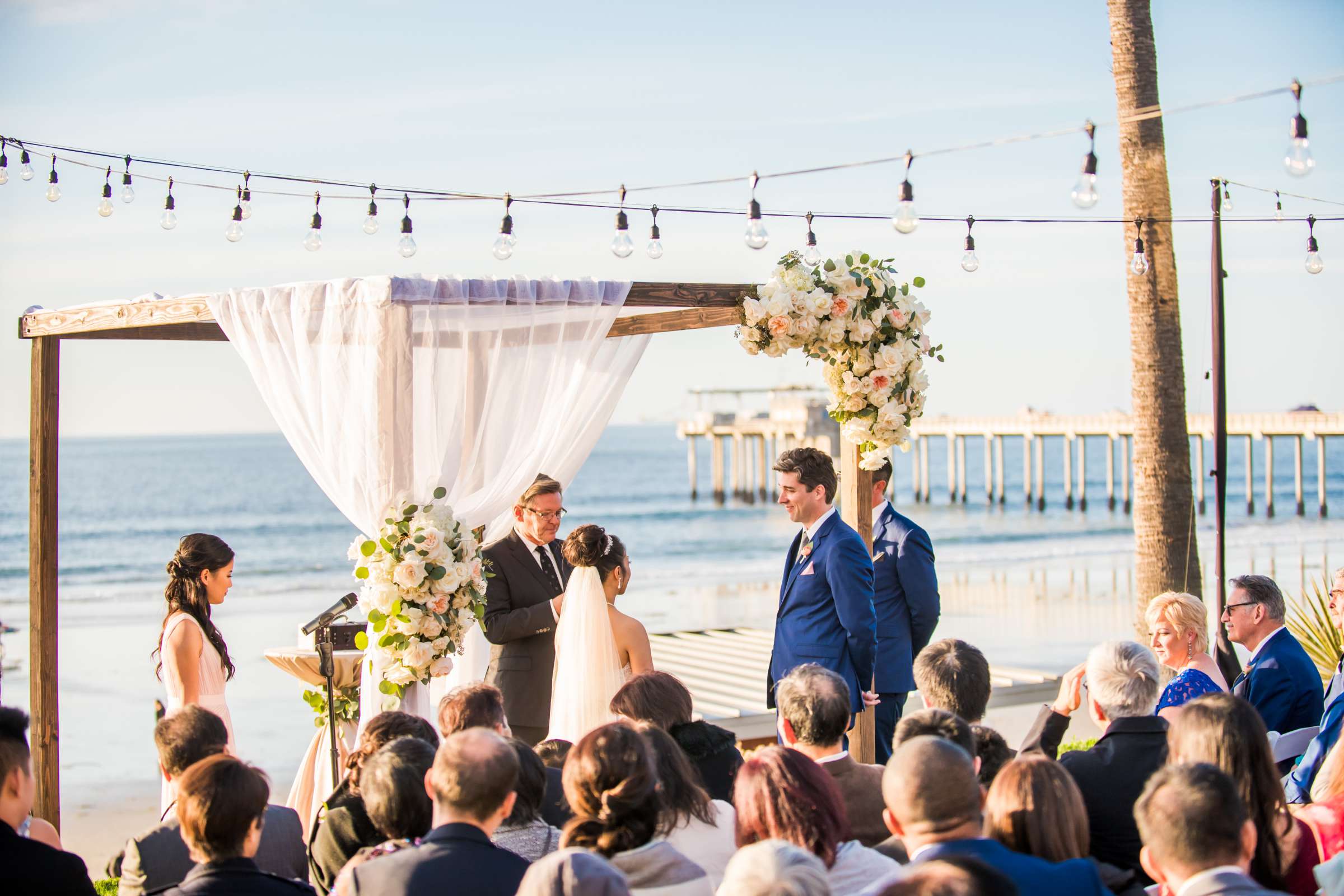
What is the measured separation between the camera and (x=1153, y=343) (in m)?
8.15

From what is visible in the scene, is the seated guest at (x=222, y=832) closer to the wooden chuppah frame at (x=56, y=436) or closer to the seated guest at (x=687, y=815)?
the seated guest at (x=687, y=815)

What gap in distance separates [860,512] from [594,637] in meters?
1.40

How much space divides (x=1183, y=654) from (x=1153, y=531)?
12.8 feet

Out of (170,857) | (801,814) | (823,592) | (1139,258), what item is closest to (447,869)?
(801,814)

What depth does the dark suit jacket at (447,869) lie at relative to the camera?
2.83 metres

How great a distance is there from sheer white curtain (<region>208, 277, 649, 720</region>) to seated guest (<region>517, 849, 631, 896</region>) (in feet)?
8.86

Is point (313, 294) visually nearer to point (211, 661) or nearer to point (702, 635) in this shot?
point (211, 661)

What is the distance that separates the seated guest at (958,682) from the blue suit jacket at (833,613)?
128 centimetres

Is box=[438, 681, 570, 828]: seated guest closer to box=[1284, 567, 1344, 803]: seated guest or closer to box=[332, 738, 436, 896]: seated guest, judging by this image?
box=[332, 738, 436, 896]: seated guest

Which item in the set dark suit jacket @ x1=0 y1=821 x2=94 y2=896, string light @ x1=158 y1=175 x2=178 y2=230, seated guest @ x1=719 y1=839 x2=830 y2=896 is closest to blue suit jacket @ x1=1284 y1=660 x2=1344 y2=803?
seated guest @ x1=719 y1=839 x2=830 y2=896

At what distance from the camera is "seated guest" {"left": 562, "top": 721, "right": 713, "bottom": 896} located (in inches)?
113

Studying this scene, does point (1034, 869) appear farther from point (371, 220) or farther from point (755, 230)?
point (371, 220)

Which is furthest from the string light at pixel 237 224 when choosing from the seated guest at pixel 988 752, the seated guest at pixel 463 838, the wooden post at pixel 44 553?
the seated guest at pixel 988 752

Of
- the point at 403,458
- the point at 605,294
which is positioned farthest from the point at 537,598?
the point at 605,294
